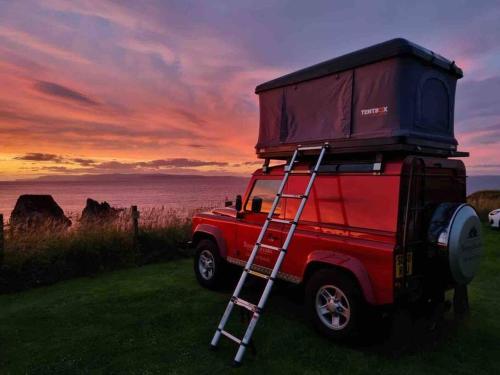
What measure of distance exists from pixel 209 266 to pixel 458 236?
448 centimetres

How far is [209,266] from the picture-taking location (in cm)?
716

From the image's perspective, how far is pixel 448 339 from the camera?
16.2 ft

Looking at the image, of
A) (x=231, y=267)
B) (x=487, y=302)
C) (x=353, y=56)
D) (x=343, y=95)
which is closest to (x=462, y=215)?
(x=343, y=95)

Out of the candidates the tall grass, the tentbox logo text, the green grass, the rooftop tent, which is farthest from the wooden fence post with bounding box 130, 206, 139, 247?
the tentbox logo text

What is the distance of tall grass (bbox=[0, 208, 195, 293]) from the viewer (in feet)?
26.2

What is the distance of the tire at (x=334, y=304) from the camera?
446 cm

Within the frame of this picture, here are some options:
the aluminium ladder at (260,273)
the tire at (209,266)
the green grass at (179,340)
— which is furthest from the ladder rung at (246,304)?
the tire at (209,266)

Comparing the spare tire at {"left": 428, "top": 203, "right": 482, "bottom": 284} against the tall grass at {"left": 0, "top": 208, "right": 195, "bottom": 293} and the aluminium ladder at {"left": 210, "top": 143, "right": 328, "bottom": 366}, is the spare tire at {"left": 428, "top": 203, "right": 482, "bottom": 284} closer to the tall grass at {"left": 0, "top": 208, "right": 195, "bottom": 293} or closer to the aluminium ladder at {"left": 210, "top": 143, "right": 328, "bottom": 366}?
the aluminium ladder at {"left": 210, "top": 143, "right": 328, "bottom": 366}

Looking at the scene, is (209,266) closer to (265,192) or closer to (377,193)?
(265,192)

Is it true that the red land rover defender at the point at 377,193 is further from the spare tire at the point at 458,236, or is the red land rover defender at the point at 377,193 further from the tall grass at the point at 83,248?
the tall grass at the point at 83,248

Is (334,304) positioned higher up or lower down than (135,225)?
lower down

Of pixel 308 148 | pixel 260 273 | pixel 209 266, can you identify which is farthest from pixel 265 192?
pixel 209 266

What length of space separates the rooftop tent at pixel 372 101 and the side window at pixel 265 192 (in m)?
0.54

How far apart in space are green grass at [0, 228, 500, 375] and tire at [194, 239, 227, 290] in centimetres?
20
